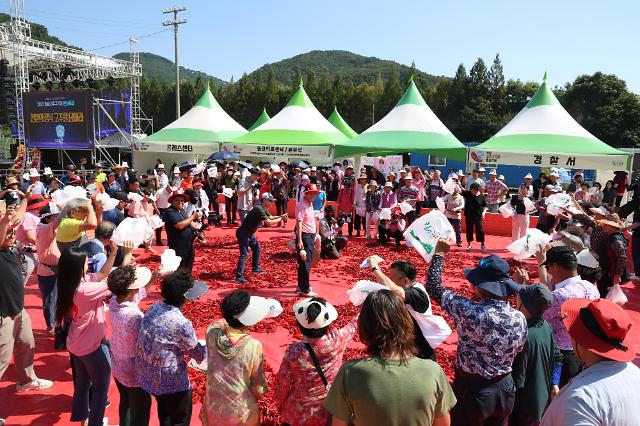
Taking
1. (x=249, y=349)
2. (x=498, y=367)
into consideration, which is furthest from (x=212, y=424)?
(x=498, y=367)

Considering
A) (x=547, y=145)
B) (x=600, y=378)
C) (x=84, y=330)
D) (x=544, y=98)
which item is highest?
(x=544, y=98)

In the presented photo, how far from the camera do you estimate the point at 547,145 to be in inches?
551

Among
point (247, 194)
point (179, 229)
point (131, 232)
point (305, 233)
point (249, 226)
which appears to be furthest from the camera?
point (247, 194)

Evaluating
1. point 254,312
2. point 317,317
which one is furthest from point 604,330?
point 254,312

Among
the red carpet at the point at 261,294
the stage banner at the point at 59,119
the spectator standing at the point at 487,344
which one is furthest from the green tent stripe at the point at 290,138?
the spectator standing at the point at 487,344

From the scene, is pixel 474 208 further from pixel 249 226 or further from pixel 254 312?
pixel 254 312

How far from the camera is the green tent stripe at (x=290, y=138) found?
56.1ft

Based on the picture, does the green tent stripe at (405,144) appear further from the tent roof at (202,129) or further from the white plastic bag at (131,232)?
the white plastic bag at (131,232)

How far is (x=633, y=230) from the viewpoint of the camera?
837 cm

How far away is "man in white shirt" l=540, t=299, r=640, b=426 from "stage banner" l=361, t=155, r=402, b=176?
15.6m

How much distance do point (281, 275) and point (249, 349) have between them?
19.9 ft

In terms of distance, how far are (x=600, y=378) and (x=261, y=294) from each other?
6.28 metres

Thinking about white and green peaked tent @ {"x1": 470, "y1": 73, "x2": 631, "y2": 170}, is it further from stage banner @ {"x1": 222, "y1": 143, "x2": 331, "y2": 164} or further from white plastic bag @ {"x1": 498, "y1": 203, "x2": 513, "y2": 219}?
stage banner @ {"x1": 222, "y1": 143, "x2": 331, "y2": 164}

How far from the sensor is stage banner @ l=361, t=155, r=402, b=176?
17.5m
